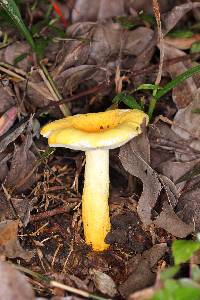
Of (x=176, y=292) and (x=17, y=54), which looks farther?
Answer: (x=17, y=54)

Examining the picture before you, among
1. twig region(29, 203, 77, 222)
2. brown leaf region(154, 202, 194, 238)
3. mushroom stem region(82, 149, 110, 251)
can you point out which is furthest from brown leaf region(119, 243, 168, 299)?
twig region(29, 203, 77, 222)

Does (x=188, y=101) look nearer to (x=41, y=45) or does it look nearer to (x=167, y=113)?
(x=167, y=113)

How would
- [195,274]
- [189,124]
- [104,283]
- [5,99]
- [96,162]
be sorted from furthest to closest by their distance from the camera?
1. [5,99]
2. [189,124]
3. [96,162]
4. [104,283]
5. [195,274]

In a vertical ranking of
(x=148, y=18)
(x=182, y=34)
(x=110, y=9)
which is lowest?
(x=182, y=34)

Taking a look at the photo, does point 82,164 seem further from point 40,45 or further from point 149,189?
point 40,45

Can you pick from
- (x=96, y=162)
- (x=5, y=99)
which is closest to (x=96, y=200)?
(x=96, y=162)

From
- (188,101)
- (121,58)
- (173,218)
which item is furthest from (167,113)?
(173,218)

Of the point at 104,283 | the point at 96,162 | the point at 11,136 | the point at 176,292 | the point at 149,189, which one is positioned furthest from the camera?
the point at 11,136
